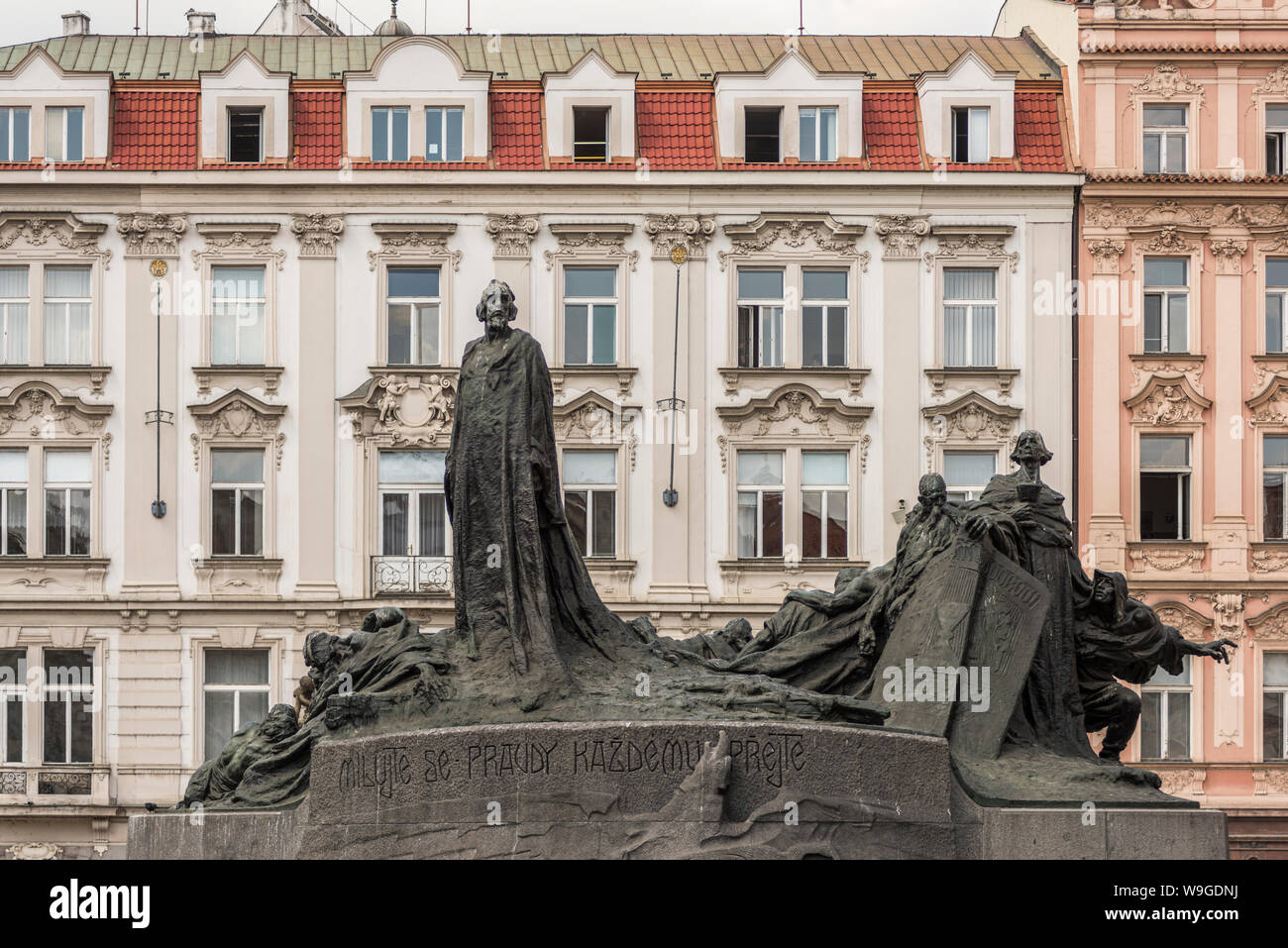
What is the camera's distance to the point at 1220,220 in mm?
38469

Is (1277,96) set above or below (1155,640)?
above

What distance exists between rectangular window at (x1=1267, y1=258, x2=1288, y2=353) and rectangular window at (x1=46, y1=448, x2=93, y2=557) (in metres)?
17.5

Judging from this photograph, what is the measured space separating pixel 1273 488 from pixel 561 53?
42.4 ft

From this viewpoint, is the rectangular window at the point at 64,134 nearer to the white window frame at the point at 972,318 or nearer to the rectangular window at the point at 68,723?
the rectangular window at the point at 68,723

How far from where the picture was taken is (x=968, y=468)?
3772 cm

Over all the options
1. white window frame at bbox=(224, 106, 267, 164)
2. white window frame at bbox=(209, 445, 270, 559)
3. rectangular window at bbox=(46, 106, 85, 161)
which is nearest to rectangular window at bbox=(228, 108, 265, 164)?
white window frame at bbox=(224, 106, 267, 164)

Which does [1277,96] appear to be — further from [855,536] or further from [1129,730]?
[1129,730]

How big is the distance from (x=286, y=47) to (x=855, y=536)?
1215 cm

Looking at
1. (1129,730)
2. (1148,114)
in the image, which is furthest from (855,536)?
(1129,730)

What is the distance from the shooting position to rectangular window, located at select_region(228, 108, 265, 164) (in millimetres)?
38594

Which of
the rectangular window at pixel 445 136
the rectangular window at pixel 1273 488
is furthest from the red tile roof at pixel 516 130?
the rectangular window at pixel 1273 488

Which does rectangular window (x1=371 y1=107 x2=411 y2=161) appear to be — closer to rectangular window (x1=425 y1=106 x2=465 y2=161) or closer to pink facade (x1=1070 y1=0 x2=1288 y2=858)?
rectangular window (x1=425 y1=106 x2=465 y2=161)

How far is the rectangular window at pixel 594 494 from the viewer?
3756 cm

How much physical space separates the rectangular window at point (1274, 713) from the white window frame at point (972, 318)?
600 centimetres
